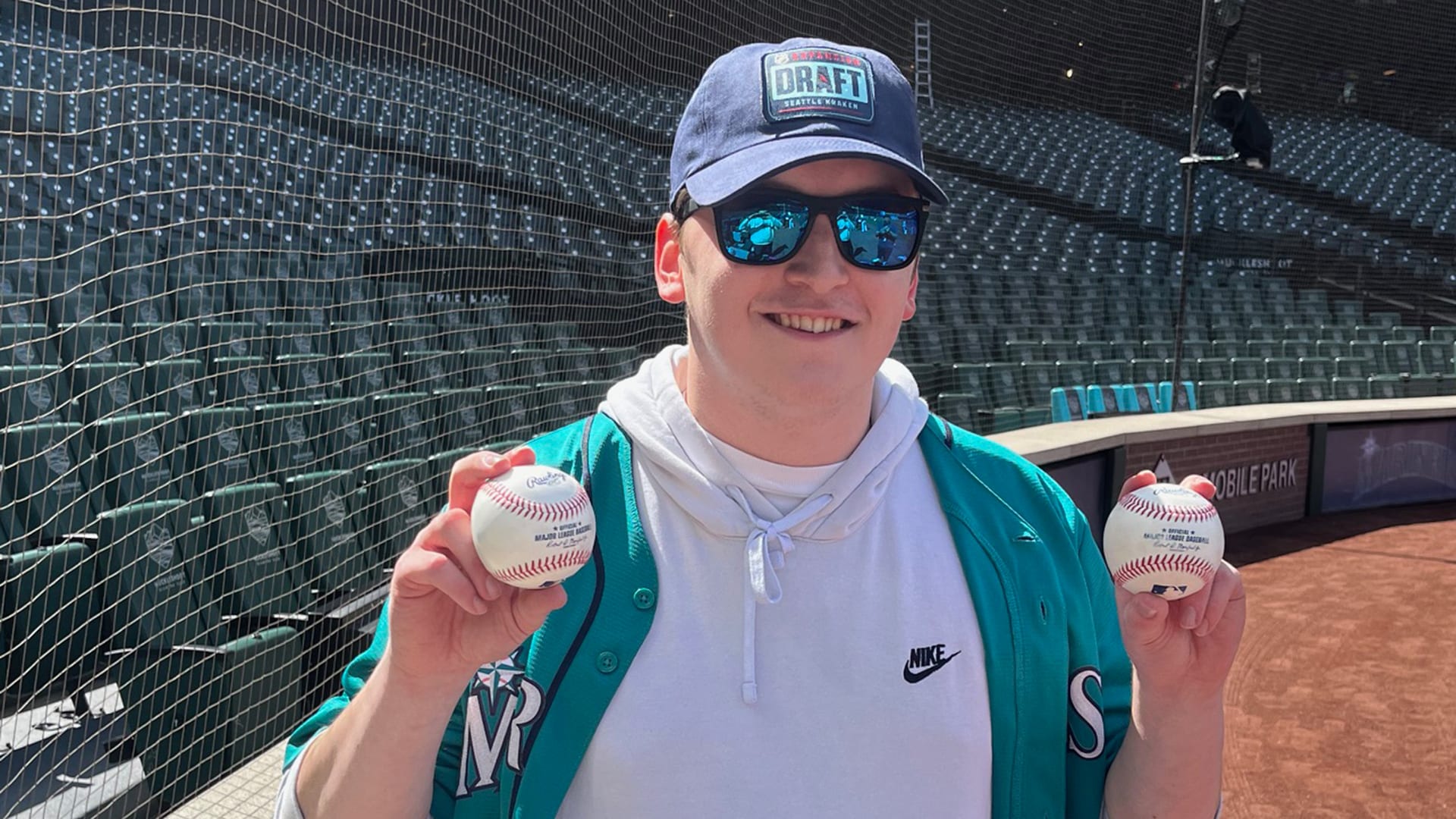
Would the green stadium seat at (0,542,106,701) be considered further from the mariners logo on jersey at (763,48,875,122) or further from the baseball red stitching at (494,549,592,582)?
the mariners logo on jersey at (763,48,875,122)

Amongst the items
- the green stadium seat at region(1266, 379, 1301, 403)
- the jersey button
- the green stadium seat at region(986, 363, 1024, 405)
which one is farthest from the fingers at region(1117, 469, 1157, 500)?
the green stadium seat at region(1266, 379, 1301, 403)

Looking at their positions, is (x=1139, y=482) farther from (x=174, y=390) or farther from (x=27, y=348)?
(x=27, y=348)

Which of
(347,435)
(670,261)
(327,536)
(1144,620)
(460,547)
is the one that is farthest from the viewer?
(347,435)

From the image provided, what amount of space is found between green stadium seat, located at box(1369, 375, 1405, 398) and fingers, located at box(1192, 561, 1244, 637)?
10.9 meters

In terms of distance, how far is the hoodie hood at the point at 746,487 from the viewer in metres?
1.24

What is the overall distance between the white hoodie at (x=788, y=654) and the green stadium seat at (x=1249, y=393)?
9.57 m

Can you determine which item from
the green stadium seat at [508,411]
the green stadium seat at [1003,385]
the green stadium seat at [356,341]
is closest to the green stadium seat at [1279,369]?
the green stadium seat at [1003,385]

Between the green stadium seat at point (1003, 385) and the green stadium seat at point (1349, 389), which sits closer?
the green stadium seat at point (1003, 385)

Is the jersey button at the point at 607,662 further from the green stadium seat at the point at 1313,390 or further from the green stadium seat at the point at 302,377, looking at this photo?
the green stadium seat at the point at 1313,390

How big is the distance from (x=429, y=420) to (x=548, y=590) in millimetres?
4418

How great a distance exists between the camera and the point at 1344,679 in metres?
5.21

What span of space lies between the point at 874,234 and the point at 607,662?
567 mm


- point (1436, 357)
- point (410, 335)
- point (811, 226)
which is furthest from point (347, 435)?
point (1436, 357)

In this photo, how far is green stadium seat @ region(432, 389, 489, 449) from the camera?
216 inches
